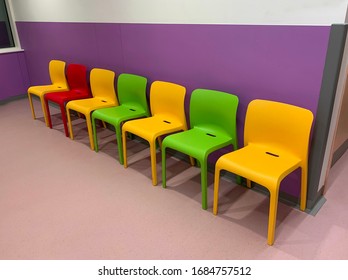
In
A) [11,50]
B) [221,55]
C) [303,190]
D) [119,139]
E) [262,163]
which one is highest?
[221,55]

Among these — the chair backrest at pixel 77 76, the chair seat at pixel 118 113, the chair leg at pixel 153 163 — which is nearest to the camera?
the chair leg at pixel 153 163

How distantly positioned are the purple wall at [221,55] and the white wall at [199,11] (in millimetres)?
56

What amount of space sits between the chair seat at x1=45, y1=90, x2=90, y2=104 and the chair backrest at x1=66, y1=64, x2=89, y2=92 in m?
0.08

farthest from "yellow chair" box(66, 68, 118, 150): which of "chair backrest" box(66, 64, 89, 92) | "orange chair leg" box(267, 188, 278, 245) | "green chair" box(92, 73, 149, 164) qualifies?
"orange chair leg" box(267, 188, 278, 245)

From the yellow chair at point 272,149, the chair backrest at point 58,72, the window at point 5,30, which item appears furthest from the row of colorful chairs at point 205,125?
the window at point 5,30

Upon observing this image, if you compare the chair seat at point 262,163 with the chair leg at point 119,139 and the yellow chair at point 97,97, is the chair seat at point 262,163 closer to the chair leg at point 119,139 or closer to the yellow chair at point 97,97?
the chair leg at point 119,139

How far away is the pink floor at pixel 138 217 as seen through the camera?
6.07 feet

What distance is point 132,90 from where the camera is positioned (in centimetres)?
302

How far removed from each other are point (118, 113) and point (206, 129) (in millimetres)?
942

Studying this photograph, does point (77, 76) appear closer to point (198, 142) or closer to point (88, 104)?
point (88, 104)

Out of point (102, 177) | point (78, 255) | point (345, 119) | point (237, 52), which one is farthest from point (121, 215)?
point (345, 119)

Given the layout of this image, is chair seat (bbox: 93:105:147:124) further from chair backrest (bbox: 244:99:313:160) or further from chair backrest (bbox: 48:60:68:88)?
chair backrest (bbox: 48:60:68:88)

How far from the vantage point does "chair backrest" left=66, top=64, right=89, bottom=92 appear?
3604 mm

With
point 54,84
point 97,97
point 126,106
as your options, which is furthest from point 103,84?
point 54,84
